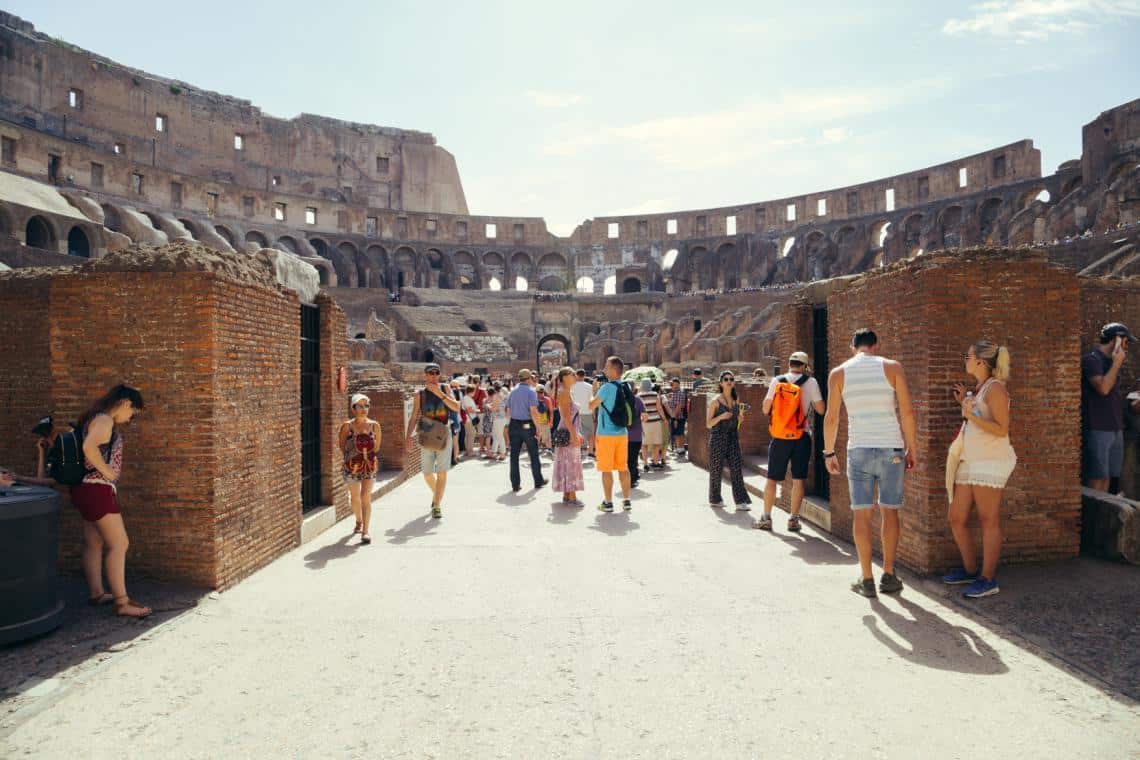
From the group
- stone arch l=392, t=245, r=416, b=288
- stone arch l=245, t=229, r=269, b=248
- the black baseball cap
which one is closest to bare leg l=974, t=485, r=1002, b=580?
the black baseball cap

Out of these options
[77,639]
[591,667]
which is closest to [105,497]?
[77,639]

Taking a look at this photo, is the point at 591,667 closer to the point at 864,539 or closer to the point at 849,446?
the point at 864,539

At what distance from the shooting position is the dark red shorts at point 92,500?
4.33 m

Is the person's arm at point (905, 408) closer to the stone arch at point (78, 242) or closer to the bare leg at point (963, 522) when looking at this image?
the bare leg at point (963, 522)

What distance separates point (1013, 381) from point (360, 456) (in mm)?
5370

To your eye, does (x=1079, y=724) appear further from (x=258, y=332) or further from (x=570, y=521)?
(x=258, y=332)

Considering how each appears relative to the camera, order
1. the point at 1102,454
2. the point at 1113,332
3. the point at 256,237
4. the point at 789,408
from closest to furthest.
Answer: the point at 1113,332, the point at 1102,454, the point at 789,408, the point at 256,237

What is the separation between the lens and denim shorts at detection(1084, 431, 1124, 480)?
216 inches

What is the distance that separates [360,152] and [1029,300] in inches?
2322

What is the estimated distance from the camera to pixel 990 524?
4.47 m

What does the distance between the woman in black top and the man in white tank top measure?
2905 mm

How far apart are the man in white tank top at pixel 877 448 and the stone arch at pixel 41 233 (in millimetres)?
33105

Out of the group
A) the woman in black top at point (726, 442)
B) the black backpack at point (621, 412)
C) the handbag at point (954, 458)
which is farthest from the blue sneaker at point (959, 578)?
the black backpack at point (621, 412)

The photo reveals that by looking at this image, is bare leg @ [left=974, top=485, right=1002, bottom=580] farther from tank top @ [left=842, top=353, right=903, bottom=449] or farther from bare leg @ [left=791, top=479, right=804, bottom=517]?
bare leg @ [left=791, top=479, right=804, bottom=517]
